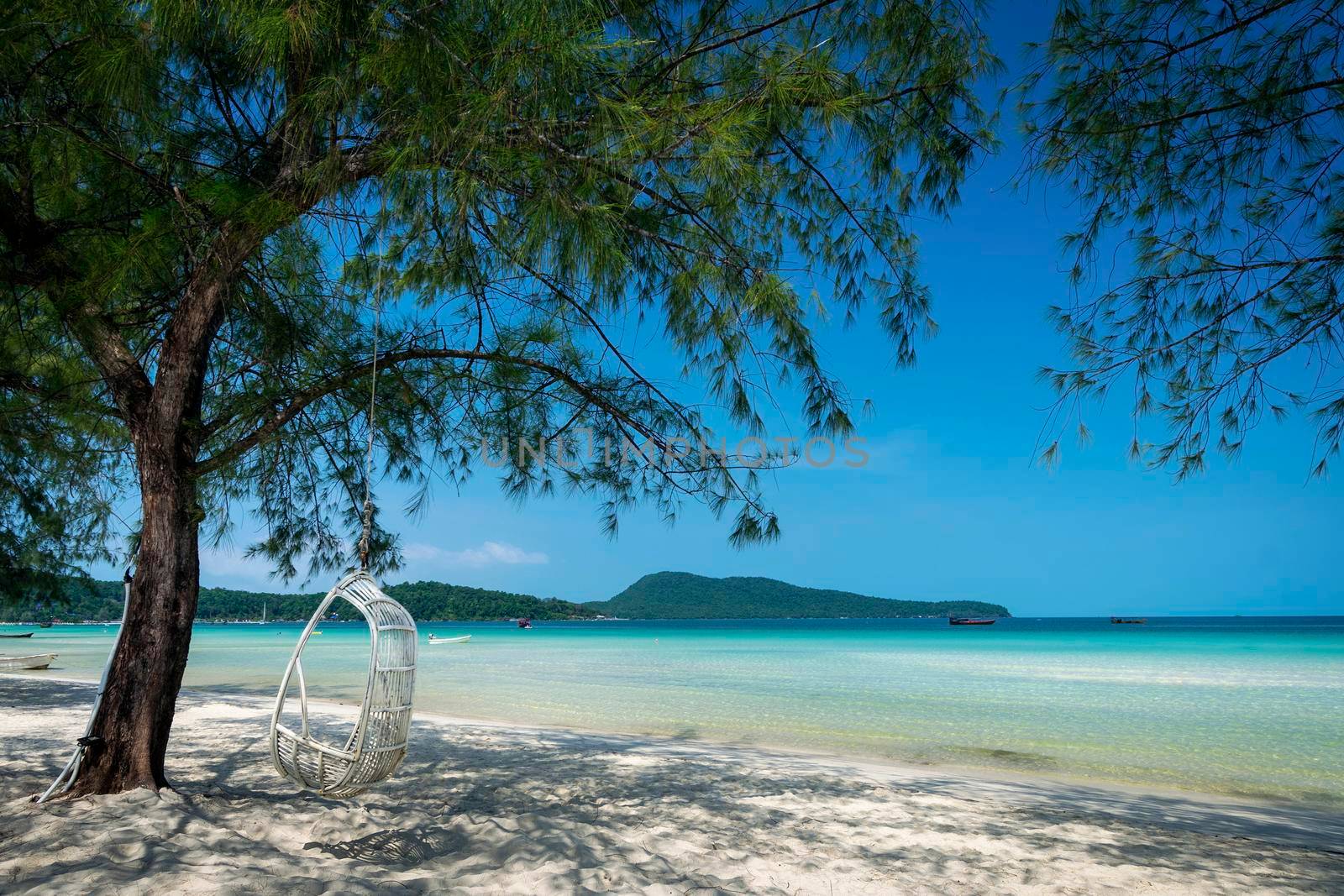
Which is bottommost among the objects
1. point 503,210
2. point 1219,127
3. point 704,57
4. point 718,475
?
point 718,475

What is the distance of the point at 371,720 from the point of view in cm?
323

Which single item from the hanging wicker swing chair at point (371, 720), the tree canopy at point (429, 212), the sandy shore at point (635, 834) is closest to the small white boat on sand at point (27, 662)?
the sandy shore at point (635, 834)

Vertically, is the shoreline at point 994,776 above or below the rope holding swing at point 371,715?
below

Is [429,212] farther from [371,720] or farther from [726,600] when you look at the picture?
[726,600]

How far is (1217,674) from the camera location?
19.3 metres

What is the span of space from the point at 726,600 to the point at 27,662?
85.8 metres

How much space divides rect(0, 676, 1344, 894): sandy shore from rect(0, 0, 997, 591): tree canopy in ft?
4.68

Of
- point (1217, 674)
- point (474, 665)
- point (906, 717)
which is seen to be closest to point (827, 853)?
point (906, 717)

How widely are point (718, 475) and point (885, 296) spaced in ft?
3.63

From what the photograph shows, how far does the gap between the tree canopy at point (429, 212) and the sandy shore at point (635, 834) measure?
143cm

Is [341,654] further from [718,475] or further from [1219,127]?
[1219,127]

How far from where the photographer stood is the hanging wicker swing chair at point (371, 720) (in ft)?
10.3

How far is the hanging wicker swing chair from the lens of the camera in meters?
3.15

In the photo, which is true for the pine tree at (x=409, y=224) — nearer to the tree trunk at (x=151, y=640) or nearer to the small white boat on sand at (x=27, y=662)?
the tree trunk at (x=151, y=640)
